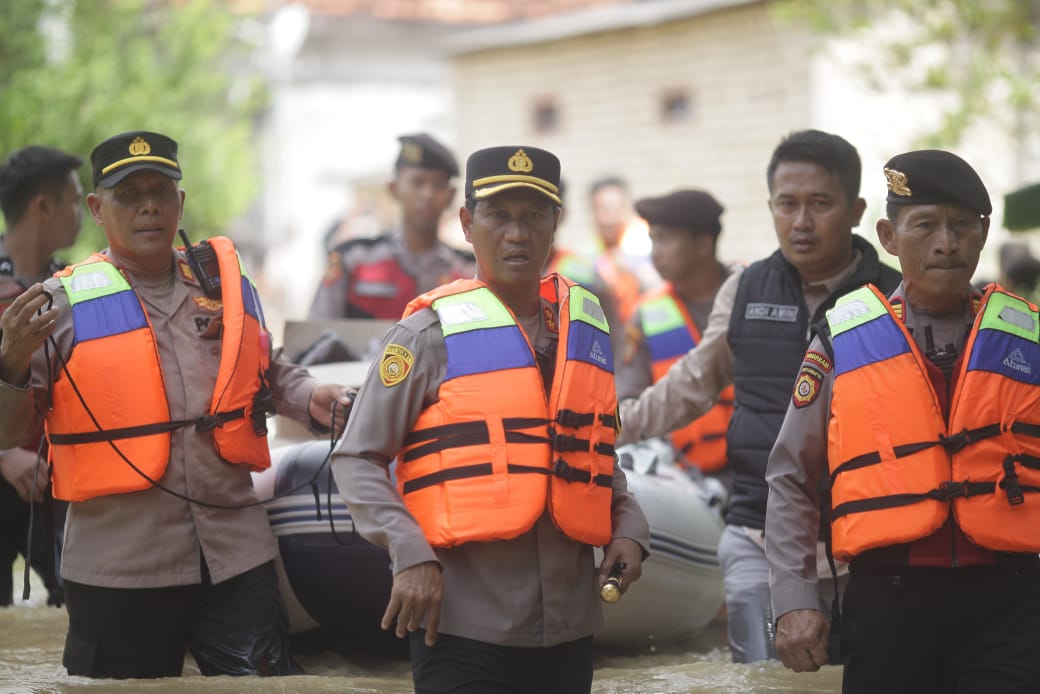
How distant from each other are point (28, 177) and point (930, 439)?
3937 millimetres

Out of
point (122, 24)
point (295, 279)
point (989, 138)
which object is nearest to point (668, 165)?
point (989, 138)

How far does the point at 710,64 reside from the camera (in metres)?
19.5

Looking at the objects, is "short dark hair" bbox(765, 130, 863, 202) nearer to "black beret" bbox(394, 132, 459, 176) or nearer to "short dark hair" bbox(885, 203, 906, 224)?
"short dark hair" bbox(885, 203, 906, 224)

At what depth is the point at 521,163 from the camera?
362cm

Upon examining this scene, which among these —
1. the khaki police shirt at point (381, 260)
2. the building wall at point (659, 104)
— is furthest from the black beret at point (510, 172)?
the building wall at point (659, 104)

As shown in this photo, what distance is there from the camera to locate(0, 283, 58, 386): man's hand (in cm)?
400

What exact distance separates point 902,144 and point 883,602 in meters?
15.4

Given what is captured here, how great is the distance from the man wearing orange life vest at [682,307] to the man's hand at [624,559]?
2885mm

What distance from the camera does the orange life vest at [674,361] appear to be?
6594 mm

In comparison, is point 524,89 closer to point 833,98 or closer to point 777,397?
point 833,98

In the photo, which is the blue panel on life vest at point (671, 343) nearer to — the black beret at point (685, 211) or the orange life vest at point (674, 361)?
the orange life vest at point (674, 361)

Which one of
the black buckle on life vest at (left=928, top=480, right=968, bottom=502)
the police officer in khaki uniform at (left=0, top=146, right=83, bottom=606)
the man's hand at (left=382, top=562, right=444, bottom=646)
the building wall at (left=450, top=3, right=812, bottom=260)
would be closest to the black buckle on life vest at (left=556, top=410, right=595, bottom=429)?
the man's hand at (left=382, top=562, right=444, bottom=646)

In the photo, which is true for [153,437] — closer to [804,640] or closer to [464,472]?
[464,472]

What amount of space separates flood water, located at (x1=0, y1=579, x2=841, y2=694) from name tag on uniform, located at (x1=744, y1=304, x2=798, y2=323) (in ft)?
4.02
